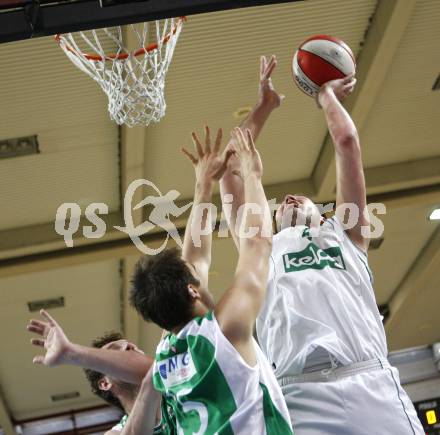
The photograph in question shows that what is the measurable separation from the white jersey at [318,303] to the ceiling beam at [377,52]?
391 cm

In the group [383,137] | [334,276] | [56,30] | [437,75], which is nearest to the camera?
[334,276]

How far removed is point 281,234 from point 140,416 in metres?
0.96

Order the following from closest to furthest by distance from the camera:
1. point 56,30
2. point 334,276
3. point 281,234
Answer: point 334,276
point 281,234
point 56,30

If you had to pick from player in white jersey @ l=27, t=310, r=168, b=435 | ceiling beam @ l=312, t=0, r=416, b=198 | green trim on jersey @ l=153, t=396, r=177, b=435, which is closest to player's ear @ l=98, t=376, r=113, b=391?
player in white jersey @ l=27, t=310, r=168, b=435

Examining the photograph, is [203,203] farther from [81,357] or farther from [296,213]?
[81,357]

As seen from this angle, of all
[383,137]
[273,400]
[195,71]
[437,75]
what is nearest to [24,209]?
[195,71]

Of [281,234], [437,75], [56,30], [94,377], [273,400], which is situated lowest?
[273,400]

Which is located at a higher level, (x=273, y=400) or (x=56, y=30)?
(x=56, y=30)

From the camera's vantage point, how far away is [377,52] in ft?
23.6

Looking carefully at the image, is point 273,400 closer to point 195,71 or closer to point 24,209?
point 195,71

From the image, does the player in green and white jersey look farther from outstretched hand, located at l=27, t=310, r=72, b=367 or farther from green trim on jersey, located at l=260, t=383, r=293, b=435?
outstretched hand, located at l=27, t=310, r=72, b=367

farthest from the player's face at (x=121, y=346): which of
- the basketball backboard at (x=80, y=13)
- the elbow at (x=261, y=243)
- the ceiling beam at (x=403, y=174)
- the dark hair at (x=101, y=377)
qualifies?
the ceiling beam at (x=403, y=174)

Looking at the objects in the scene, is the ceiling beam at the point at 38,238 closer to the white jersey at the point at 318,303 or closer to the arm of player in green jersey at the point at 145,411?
the white jersey at the point at 318,303

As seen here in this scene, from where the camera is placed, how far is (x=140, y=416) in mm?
2951
